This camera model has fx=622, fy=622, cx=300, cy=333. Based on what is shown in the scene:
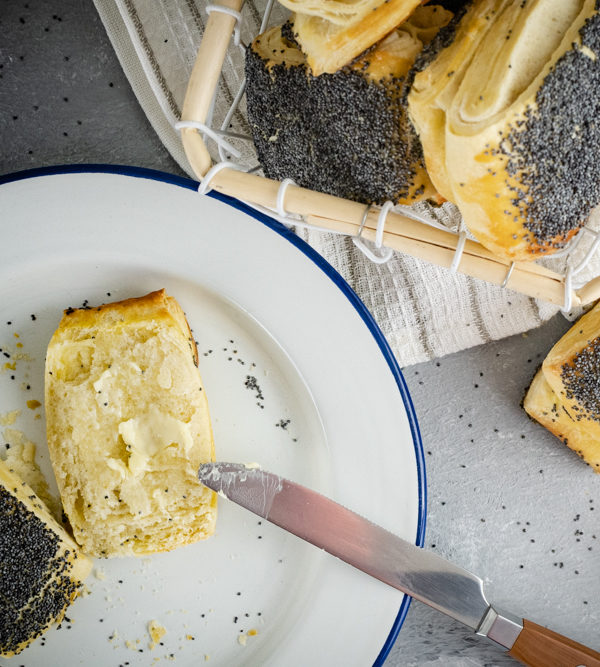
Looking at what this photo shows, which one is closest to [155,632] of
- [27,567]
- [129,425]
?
[27,567]

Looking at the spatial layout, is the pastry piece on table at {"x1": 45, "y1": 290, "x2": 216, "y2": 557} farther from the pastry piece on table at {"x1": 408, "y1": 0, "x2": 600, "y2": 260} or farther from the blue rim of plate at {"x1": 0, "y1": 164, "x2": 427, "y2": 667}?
the pastry piece on table at {"x1": 408, "y1": 0, "x2": 600, "y2": 260}

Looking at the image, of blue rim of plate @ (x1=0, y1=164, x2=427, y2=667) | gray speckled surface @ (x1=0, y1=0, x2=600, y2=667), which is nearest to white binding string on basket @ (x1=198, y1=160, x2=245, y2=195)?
blue rim of plate @ (x1=0, y1=164, x2=427, y2=667)

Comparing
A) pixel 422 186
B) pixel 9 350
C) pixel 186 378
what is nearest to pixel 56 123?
pixel 9 350

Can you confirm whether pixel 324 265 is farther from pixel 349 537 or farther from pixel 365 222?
pixel 349 537

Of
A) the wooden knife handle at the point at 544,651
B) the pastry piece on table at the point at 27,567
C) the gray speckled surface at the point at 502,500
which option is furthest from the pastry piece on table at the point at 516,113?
the pastry piece on table at the point at 27,567

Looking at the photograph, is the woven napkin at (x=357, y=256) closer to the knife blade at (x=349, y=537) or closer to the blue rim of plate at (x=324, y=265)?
the blue rim of plate at (x=324, y=265)
